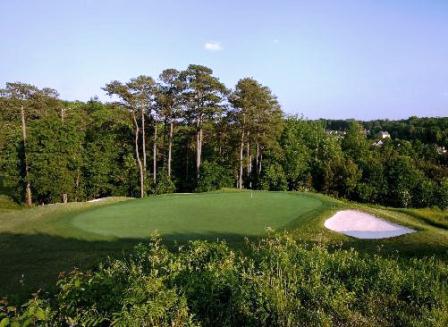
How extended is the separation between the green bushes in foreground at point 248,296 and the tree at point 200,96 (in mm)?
32141

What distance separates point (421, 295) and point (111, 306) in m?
3.98

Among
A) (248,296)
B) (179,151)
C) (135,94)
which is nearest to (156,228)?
(248,296)

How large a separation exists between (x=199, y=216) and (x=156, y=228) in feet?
6.67

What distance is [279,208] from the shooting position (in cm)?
1664

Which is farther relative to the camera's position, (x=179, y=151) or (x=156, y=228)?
(x=179, y=151)

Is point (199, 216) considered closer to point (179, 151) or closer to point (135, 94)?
point (135, 94)

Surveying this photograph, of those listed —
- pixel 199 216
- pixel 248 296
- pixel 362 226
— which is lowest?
pixel 362 226

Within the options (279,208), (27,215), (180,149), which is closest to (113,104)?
(180,149)

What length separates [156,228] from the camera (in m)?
14.1

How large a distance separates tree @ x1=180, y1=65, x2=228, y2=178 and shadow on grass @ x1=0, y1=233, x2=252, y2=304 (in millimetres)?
24573

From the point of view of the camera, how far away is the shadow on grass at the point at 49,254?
10.5 metres

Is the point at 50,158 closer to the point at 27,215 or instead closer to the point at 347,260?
the point at 27,215

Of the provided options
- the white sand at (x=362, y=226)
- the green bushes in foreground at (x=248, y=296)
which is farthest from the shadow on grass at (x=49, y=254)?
the green bushes in foreground at (x=248, y=296)

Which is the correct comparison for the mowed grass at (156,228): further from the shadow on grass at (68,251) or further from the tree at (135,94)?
the tree at (135,94)
